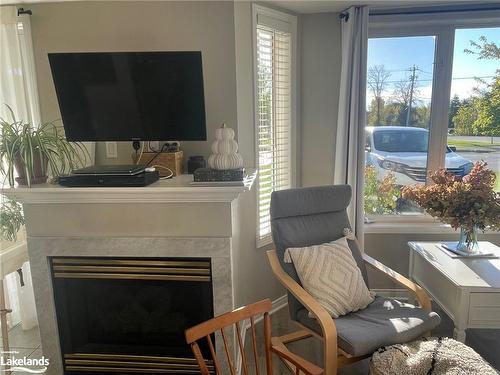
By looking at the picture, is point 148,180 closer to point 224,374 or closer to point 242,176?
point 242,176

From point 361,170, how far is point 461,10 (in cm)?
137

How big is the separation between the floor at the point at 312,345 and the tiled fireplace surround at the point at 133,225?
0.62 metres

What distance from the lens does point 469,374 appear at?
63.9 inches

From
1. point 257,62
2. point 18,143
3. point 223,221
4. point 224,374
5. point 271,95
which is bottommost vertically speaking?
point 224,374

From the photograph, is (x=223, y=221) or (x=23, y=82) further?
(x=23, y=82)

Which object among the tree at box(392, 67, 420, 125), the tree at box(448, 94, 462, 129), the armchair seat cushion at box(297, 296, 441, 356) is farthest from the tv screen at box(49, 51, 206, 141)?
the tree at box(448, 94, 462, 129)

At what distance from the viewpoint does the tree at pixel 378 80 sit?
2.88 metres

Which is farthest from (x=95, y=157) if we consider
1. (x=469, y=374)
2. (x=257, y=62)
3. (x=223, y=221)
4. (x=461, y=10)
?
(x=461, y=10)

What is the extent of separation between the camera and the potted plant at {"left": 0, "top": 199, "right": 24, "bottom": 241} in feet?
7.29

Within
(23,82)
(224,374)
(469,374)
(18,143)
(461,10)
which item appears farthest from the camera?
(461,10)

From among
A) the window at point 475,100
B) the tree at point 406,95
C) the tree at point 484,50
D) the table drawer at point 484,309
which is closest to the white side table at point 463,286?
the table drawer at point 484,309

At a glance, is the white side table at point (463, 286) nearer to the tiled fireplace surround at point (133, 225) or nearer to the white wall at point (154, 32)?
the tiled fireplace surround at point (133, 225)

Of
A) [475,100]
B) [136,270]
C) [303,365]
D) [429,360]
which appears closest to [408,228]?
[475,100]

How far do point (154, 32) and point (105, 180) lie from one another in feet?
3.21
